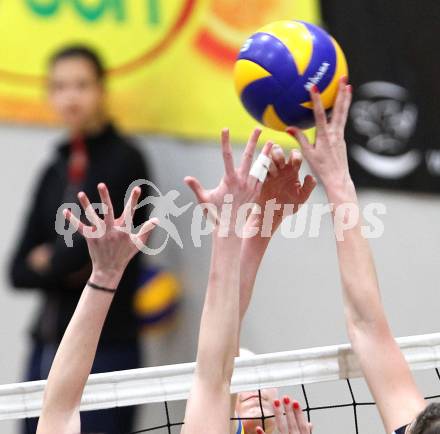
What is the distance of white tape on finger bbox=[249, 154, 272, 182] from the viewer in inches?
92.0

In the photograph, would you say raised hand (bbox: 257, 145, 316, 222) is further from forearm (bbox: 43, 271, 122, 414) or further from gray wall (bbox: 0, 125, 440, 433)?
gray wall (bbox: 0, 125, 440, 433)

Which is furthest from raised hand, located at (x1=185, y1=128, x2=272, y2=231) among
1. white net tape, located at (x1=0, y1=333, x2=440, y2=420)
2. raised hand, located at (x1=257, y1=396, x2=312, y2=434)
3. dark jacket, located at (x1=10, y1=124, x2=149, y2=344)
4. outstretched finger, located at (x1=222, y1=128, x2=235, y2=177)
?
dark jacket, located at (x1=10, y1=124, x2=149, y2=344)

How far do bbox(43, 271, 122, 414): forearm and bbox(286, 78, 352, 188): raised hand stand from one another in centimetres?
60

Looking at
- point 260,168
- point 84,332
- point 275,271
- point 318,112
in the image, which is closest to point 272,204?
point 318,112

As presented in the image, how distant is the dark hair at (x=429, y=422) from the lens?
209 cm

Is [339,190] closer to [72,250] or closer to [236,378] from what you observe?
[236,378]

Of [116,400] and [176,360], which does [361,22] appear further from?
[116,400]

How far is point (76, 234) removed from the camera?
4.75m

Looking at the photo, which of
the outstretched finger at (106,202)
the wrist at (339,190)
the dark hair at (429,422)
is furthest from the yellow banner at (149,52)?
the dark hair at (429,422)

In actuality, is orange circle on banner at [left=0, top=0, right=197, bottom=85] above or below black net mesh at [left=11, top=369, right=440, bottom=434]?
above

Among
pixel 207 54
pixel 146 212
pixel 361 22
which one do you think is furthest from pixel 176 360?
pixel 361 22

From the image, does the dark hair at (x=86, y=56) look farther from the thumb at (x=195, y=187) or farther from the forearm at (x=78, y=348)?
the thumb at (x=195, y=187)

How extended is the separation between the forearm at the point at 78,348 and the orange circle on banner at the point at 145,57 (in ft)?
10.2

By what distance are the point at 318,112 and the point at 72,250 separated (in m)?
2.32
